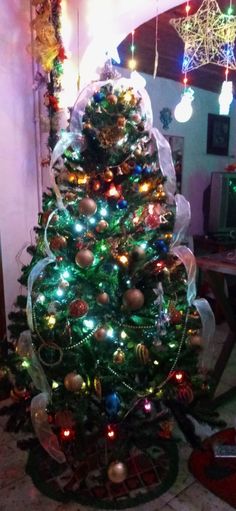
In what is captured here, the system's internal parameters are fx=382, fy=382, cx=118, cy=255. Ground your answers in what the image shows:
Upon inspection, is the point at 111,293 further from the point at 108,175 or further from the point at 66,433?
the point at 66,433

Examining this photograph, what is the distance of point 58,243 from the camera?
4.40 feet

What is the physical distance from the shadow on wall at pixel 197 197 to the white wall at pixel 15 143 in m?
1.99

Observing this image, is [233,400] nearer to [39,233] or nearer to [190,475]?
[190,475]

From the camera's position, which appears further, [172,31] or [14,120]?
[172,31]

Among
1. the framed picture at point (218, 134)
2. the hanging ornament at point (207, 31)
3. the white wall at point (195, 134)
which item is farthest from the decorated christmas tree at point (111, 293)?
the framed picture at point (218, 134)

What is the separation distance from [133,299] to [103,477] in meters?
0.76

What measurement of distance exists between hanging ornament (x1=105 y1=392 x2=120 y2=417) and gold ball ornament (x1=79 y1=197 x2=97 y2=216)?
2.20ft

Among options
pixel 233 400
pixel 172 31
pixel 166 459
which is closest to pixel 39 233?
pixel 166 459

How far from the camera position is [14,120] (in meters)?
1.99

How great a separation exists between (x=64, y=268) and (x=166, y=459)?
0.93m

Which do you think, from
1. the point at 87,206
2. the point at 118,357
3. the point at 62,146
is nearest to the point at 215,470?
the point at 118,357

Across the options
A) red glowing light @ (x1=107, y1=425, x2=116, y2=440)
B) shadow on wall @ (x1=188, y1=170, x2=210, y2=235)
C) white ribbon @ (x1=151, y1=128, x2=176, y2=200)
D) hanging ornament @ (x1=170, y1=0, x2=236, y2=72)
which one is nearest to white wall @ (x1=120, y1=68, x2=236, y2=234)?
shadow on wall @ (x1=188, y1=170, x2=210, y2=235)

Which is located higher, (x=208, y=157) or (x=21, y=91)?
(x=21, y=91)

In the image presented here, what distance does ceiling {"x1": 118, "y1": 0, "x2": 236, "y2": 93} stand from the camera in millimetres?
2250
